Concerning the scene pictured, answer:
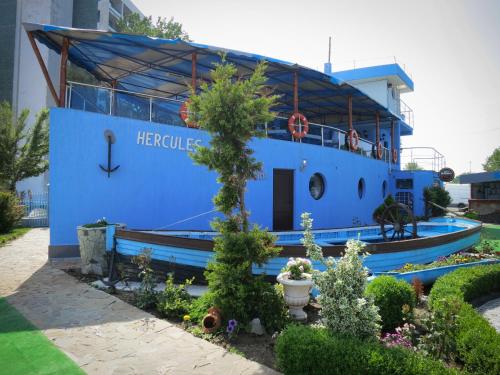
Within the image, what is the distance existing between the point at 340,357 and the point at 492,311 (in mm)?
5229

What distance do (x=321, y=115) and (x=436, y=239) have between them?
49.4 ft

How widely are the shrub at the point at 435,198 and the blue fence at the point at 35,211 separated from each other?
A: 22.5 meters

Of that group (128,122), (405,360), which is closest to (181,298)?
(405,360)

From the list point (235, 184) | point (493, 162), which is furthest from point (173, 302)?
point (493, 162)

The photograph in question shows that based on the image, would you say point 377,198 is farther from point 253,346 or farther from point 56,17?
point 56,17

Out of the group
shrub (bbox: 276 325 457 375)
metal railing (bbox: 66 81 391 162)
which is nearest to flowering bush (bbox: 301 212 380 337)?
shrub (bbox: 276 325 457 375)

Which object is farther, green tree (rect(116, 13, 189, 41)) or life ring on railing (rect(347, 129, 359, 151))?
green tree (rect(116, 13, 189, 41))

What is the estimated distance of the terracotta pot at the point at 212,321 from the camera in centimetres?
500

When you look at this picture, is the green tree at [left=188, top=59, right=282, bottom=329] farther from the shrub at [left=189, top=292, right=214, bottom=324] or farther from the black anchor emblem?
the black anchor emblem

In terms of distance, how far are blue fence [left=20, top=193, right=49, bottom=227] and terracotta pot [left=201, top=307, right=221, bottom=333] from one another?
1668 cm

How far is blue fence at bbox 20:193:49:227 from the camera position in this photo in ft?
59.4

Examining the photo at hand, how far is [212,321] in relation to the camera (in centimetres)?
504

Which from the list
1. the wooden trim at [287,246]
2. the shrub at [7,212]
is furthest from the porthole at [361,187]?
the shrub at [7,212]

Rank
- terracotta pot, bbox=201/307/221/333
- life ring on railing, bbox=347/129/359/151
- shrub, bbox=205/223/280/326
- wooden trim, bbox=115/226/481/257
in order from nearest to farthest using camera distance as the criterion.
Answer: terracotta pot, bbox=201/307/221/333 < shrub, bbox=205/223/280/326 < wooden trim, bbox=115/226/481/257 < life ring on railing, bbox=347/129/359/151
